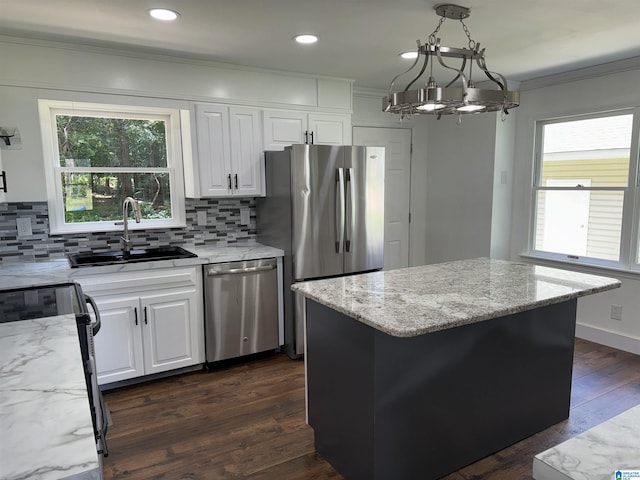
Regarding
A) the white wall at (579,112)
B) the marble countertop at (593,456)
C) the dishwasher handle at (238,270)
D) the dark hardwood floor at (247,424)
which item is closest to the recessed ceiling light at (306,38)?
the dishwasher handle at (238,270)

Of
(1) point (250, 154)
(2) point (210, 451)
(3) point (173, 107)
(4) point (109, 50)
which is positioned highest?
(4) point (109, 50)

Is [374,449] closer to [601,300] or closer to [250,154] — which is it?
[250,154]

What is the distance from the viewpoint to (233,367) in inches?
133

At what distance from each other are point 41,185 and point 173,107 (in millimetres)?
1052

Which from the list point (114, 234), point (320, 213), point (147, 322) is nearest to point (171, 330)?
point (147, 322)

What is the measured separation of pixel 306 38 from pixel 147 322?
2184 mm

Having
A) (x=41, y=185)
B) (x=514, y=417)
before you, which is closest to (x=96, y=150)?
(x=41, y=185)

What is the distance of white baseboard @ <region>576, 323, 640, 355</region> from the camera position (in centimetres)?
356

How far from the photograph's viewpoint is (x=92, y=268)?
2770 millimetres

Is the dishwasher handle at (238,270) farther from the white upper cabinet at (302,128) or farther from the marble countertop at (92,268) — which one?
the white upper cabinet at (302,128)

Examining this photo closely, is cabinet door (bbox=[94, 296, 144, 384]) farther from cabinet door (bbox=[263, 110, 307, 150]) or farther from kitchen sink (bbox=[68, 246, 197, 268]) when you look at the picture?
cabinet door (bbox=[263, 110, 307, 150])

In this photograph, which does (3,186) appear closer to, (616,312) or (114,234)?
(114,234)

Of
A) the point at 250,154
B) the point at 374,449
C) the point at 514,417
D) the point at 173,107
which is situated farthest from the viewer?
the point at 250,154

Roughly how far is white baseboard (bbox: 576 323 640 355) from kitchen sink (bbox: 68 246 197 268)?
11.3ft
